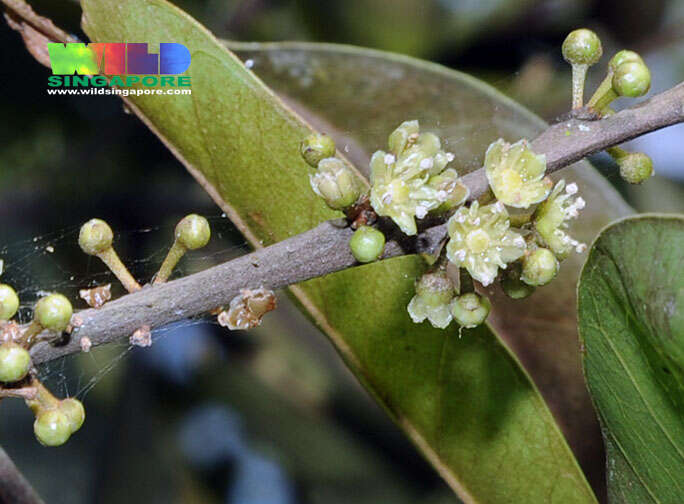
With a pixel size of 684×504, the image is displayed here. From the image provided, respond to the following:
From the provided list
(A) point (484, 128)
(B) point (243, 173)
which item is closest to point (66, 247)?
(B) point (243, 173)

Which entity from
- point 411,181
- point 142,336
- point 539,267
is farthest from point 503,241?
point 142,336

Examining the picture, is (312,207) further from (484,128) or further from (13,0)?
(13,0)

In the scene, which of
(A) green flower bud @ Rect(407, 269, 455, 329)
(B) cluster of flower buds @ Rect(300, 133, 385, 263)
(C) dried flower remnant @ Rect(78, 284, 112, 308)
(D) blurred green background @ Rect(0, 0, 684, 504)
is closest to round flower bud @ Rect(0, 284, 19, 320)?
(C) dried flower remnant @ Rect(78, 284, 112, 308)

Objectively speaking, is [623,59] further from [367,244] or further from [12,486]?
[12,486]

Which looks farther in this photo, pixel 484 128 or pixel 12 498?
pixel 484 128

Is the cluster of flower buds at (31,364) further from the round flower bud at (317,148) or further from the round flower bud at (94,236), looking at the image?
the round flower bud at (317,148)

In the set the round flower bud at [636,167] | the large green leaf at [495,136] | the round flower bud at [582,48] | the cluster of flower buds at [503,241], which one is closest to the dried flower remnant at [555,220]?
the cluster of flower buds at [503,241]
